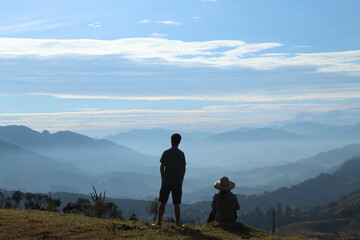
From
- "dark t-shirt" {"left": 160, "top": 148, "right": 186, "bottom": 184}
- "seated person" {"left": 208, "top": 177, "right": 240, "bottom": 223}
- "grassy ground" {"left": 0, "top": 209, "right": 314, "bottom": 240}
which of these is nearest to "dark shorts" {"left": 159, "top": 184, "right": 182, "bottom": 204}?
"dark t-shirt" {"left": 160, "top": 148, "right": 186, "bottom": 184}

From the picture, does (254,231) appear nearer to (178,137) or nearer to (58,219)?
(178,137)

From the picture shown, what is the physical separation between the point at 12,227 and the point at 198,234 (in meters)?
6.84

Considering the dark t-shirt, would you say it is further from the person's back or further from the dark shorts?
the person's back

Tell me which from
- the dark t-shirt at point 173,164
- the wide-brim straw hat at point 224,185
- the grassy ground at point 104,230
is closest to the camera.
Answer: the grassy ground at point 104,230

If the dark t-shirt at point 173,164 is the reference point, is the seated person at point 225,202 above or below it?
below

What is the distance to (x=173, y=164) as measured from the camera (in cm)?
1599

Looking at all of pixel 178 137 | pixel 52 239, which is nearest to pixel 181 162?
pixel 178 137

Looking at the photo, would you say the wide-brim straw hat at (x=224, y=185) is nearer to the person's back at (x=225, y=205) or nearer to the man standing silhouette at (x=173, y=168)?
the person's back at (x=225, y=205)

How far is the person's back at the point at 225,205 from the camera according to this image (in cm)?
1766

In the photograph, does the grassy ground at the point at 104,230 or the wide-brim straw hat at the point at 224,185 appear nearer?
the grassy ground at the point at 104,230

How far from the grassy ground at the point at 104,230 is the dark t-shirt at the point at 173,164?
5.99 feet

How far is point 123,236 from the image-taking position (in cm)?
1457

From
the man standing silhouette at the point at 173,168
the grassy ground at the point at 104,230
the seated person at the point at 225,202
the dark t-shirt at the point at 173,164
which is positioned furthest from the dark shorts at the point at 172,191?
the seated person at the point at 225,202

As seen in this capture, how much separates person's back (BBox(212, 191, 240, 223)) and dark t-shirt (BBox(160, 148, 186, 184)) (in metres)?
2.59
